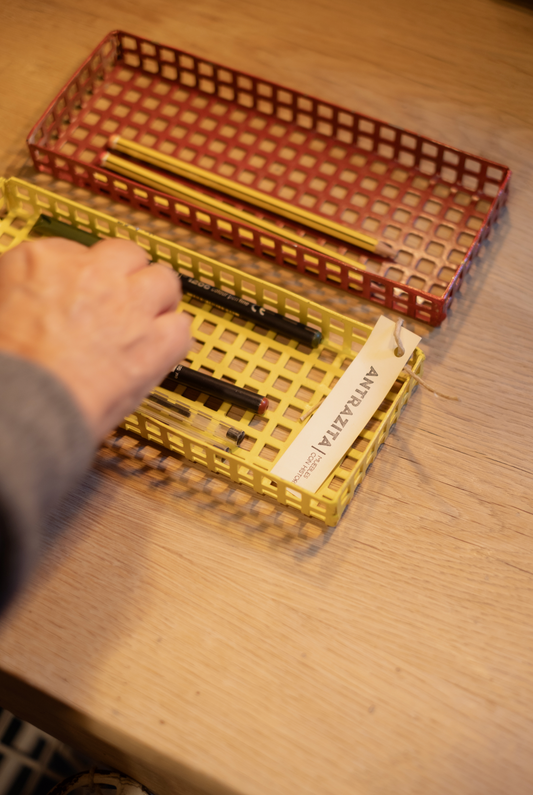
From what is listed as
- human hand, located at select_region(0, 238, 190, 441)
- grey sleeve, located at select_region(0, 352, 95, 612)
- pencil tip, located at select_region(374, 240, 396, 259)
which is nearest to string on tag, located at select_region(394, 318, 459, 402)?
pencil tip, located at select_region(374, 240, 396, 259)

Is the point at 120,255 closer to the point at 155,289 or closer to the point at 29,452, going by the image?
the point at 155,289

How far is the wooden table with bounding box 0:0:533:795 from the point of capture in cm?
58

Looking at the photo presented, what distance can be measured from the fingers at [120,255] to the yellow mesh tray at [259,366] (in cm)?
15

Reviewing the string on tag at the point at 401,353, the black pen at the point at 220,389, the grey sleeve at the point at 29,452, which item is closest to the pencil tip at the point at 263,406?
the black pen at the point at 220,389

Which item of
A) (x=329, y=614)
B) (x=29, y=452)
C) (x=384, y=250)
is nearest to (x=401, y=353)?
(x=384, y=250)

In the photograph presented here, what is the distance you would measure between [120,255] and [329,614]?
1.12 feet

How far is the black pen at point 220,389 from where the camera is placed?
0.69m

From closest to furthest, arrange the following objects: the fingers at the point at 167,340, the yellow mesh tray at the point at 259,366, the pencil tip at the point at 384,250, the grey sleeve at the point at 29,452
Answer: the grey sleeve at the point at 29,452 < the fingers at the point at 167,340 < the yellow mesh tray at the point at 259,366 < the pencil tip at the point at 384,250

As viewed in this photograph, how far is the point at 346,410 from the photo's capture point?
68cm

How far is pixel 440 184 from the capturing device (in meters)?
0.83

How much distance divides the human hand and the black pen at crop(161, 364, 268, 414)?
4.6 inches

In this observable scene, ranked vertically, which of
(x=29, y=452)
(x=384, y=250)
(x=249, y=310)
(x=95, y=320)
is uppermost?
(x=384, y=250)

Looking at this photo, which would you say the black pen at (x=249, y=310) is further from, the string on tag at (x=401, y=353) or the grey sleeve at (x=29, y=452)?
the grey sleeve at (x=29, y=452)

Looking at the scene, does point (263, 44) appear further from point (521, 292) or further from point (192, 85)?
point (521, 292)
